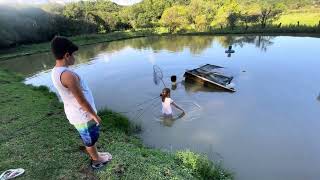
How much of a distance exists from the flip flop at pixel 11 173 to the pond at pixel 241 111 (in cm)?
357

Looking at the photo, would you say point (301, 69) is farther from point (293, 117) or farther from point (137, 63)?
point (137, 63)

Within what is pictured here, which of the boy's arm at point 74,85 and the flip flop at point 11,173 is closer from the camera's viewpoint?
the boy's arm at point 74,85

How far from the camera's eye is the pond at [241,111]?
268 inches

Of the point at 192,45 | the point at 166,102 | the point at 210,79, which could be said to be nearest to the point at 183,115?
the point at 166,102

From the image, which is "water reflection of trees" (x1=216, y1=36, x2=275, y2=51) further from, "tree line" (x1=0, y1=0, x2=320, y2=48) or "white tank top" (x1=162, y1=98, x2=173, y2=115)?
"white tank top" (x1=162, y1=98, x2=173, y2=115)

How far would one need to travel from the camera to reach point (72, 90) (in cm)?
345

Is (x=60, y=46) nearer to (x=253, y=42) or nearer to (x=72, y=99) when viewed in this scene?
(x=72, y=99)

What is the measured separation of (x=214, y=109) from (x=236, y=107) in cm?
82

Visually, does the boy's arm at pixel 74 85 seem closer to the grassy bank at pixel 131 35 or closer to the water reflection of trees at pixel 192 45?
the water reflection of trees at pixel 192 45

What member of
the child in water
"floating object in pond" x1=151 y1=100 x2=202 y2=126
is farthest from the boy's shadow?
the child in water

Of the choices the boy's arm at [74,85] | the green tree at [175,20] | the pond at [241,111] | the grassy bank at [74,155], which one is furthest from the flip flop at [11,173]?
the green tree at [175,20]

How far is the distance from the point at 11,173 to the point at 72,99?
2023 millimetres

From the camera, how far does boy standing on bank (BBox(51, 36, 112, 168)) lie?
11.4ft

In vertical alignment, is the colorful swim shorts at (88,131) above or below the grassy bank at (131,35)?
above
